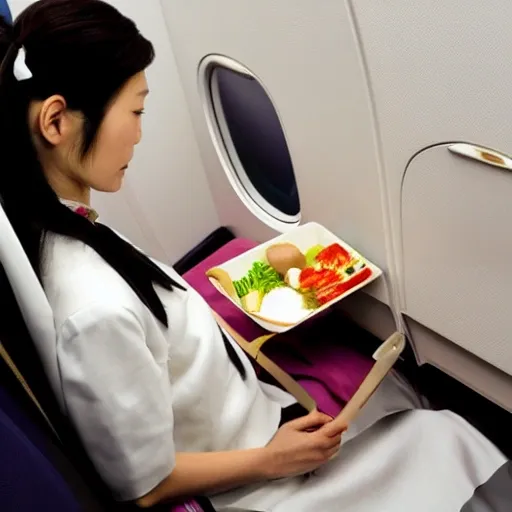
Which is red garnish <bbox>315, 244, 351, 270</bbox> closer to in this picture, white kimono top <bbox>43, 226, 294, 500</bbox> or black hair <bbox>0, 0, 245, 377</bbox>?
white kimono top <bbox>43, 226, 294, 500</bbox>

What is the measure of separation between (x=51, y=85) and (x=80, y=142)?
A: 66 millimetres

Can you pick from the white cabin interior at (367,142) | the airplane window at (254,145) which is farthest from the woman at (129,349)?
the airplane window at (254,145)

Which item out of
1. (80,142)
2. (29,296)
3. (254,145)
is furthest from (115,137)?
(254,145)

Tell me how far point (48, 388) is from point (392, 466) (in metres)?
0.45

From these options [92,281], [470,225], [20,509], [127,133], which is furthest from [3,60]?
[470,225]

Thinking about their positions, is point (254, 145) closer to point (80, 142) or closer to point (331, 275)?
point (331, 275)

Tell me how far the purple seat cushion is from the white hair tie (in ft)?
1.95

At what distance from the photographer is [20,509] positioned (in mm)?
485

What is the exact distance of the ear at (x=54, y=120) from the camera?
644 millimetres

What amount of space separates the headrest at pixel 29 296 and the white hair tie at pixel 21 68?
0.18m

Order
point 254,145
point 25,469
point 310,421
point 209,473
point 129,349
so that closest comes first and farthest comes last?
point 25,469 → point 129,349 → point 209,473 → point 310,421 → point 254,145

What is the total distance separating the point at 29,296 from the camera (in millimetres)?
550

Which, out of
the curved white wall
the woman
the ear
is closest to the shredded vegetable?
the curved white wall

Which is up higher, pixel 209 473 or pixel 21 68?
pixel 21 68
